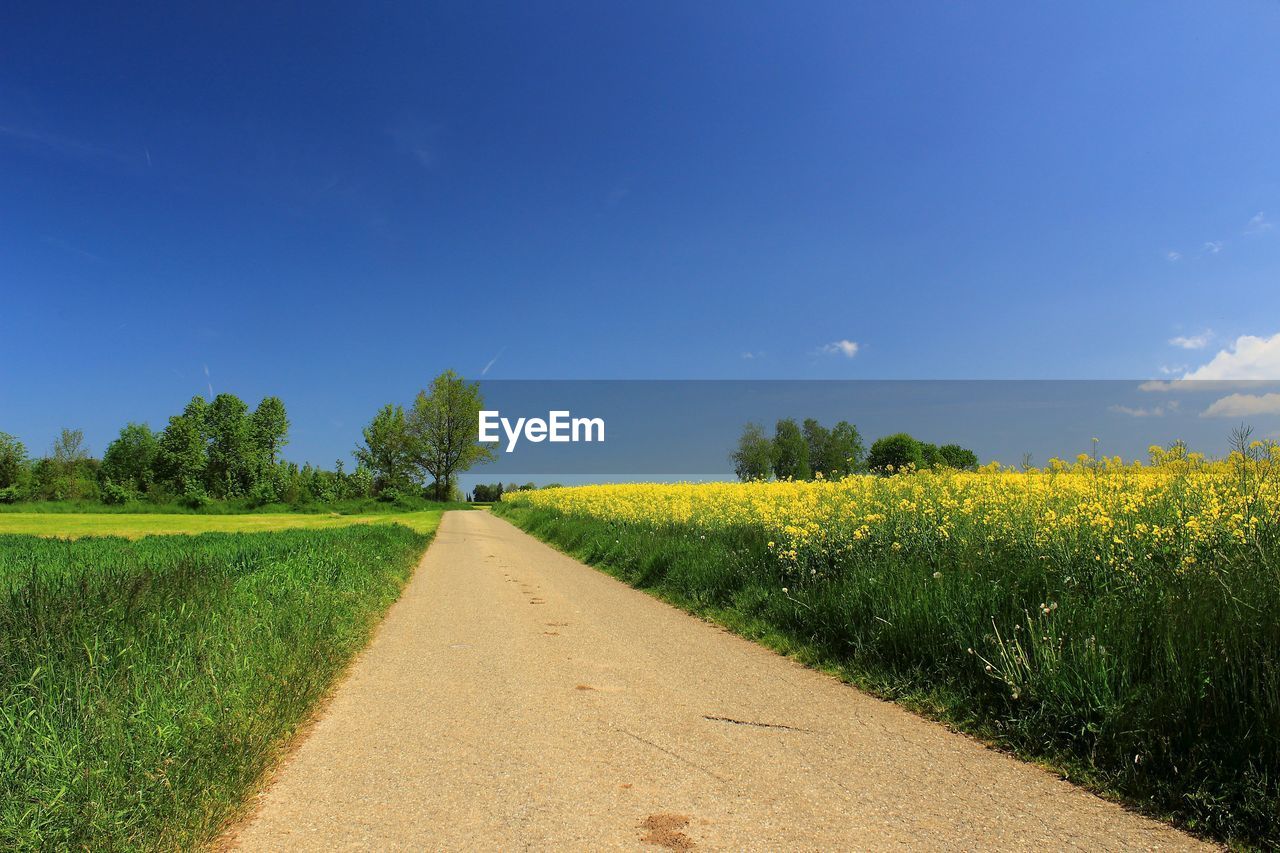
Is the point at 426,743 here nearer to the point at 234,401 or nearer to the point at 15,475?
the point at 234,401

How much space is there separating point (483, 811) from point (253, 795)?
57.0 inches

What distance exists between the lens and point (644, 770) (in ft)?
13.5

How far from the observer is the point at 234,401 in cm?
7675

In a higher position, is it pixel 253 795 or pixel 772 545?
pixel 772 545

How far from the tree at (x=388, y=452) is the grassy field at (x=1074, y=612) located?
7737 cm

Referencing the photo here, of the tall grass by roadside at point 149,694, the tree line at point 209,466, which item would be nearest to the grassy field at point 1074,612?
the tall grass by roadside at point 149,694

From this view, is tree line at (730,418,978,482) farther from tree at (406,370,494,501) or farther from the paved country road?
the paved country road

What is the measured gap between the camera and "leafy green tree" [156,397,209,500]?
70.2 m

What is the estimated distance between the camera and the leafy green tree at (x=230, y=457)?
72.1m

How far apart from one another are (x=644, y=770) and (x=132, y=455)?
100175 mm

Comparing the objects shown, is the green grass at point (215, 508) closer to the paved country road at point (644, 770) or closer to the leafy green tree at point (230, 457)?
the leafy green tree at point (230, 457)

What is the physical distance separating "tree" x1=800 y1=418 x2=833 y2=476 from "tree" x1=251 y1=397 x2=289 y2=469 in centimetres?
7883

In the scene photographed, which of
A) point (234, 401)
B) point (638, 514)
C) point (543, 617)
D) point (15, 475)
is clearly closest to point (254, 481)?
point (234, 401)

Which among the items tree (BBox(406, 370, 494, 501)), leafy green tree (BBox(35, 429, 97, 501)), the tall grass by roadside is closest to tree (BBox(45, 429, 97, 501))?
leafy green tree (BBox(35, 429, 97, 501))
